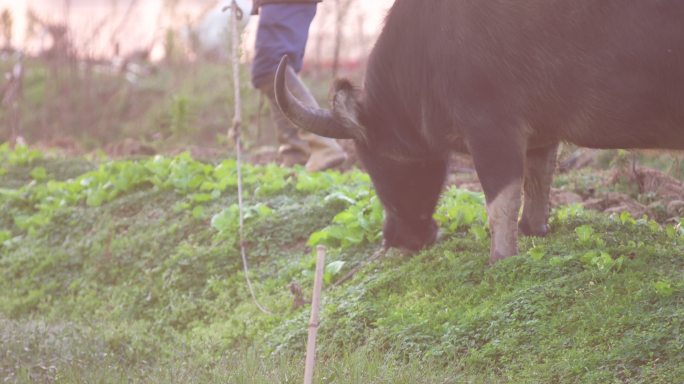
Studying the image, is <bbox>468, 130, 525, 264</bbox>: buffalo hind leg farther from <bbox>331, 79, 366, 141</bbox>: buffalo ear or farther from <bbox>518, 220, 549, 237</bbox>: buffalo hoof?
<bbox>331, 79, 366, 141</bbox>: buffalo ear

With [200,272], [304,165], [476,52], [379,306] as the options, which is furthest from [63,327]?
[304,165]

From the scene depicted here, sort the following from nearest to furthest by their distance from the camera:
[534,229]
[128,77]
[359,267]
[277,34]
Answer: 1. [534,229]
2. [359,267]
3. [277,34]
4. [128,77]

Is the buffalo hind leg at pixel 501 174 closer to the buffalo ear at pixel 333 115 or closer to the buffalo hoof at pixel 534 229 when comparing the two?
the buffalo hoof at pixel 534 229

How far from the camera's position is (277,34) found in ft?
24.3

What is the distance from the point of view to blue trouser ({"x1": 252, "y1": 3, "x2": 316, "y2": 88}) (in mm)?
7375

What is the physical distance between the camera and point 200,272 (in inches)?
261

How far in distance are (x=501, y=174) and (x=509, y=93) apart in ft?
1.30

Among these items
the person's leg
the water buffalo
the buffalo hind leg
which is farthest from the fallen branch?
the person's leg

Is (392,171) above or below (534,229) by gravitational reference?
above

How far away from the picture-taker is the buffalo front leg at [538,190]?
18.4 ft

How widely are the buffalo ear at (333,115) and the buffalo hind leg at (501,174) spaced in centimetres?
82

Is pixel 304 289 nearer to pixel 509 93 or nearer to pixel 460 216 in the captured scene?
pixel 460 216

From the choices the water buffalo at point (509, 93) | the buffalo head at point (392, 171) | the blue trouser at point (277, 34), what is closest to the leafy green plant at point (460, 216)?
the buffalo head at point (392, 171)

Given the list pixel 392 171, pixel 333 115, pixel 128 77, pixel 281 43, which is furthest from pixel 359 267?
pixel 128 77
